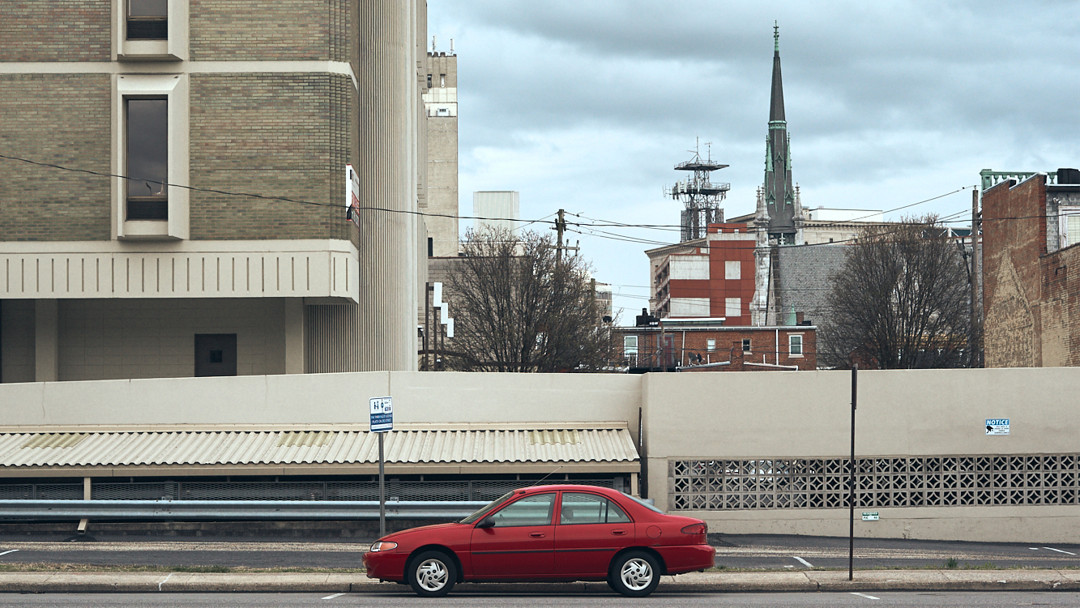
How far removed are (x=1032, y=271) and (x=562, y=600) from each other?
124 feet

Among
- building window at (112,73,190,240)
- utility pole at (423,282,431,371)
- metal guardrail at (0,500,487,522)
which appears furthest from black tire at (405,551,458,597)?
utility pole at (423,282,431,371)

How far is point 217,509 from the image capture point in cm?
2122

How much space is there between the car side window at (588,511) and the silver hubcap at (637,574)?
0.54 meters

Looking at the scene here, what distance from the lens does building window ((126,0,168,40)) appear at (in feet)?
87.6

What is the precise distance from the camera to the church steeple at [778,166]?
136 metres

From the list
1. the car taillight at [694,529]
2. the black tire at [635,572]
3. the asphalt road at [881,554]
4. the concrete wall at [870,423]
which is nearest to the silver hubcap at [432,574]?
the black tire at [635,572]

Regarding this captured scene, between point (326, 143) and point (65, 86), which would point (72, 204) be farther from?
point (326, 143)

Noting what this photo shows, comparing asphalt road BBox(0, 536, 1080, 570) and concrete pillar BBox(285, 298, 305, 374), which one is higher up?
concrete pillar BBox(285, 298, 305, 374)

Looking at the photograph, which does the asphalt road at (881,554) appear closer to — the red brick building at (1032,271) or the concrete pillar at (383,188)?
the concrete pillar at (383,188)

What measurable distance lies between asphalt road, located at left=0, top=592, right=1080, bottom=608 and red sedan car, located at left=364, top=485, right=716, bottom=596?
28cm

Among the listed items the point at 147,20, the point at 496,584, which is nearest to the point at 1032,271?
the point at 147,20

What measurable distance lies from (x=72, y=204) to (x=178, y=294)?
10.2 feet

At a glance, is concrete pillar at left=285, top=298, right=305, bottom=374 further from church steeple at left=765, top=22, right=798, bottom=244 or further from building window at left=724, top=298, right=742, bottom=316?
church steeple at left=765, top=22, right=798, bottom=244

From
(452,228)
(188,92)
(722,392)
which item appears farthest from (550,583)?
(452,228)
